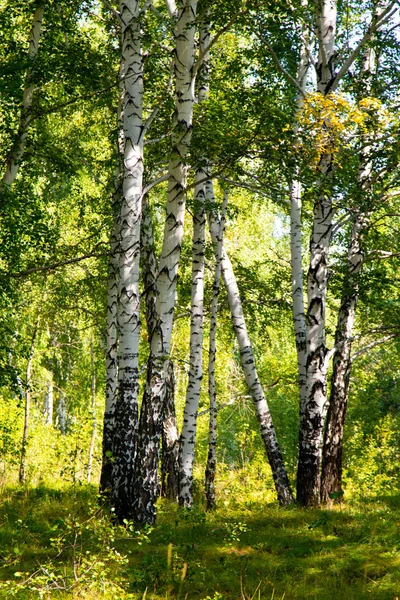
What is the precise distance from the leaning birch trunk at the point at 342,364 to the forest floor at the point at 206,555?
1.92 ft

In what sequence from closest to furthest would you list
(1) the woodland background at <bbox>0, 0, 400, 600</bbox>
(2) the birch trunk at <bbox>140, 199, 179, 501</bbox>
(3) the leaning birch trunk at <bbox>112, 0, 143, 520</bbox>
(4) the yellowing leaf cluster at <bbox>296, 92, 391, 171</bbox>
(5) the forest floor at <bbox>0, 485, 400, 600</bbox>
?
(5) the forest floor at <bbox>0, 485, 400, 600</bbox>
(1) the woodland background at <bbox>0, 0, 400, 600</bbox>
(4) the yellowing leaf cluster at <bbox>296, 92, 391, 171</bbox>
(3) the leaning birch trunk at <bbox>112, 0, 143, 520</bbox>
(2) the birch trunk at <bbox>140, 199, 179, 501</bbox>

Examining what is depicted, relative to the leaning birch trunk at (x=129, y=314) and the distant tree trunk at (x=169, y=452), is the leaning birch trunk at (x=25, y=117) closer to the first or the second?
the leaning birch trunk at (x=129, y=314)

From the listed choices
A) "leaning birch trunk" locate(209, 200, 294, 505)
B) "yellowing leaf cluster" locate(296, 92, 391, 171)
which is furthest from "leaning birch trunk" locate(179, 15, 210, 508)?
"yellowing leaf cluster" locate(296, 92, 391, 171)

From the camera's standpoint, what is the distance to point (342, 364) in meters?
8.97

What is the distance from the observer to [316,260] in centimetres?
815

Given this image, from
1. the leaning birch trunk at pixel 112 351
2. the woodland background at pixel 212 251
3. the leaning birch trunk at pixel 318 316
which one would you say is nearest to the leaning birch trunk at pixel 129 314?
the woodland background at pixel 212 251

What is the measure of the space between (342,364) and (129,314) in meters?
3.86

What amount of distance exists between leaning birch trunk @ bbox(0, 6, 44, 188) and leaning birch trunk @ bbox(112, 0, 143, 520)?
2291 millimetres

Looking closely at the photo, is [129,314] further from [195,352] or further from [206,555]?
[206,555]

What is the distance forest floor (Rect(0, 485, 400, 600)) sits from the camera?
439 cm

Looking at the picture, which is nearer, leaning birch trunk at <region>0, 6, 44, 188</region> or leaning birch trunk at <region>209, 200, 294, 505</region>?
leaning birch trunk at <region>0, 6, 44, 188</region>

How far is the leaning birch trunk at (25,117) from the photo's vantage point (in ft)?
27.4

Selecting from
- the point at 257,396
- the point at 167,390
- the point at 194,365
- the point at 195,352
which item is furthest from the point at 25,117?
the point at 257,396

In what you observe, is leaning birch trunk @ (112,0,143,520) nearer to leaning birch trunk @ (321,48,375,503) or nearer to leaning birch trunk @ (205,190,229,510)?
leaning birch trunk @ (205,190,229,510)
